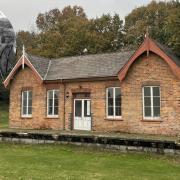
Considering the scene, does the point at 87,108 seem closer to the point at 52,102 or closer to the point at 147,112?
the point at 52,102

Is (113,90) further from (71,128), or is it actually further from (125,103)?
(71,128)

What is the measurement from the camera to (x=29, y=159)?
1490 cm

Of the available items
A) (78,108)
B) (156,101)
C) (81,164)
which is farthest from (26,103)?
(81,164)

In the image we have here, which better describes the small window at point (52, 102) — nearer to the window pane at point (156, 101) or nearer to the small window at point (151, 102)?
the small window at point (151, 102)

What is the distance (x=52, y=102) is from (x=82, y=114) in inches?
112

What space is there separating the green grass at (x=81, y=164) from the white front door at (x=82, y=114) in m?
6.81

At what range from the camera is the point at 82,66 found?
26906 millimetres

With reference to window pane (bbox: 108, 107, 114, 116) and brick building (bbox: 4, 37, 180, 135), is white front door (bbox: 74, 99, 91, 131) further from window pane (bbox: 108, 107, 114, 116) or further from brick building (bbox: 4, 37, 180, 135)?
window pane (bbox: 108, 107, 114, 116)

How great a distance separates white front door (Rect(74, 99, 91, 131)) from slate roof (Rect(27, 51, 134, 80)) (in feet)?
6.59

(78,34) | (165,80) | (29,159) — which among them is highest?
(78,34)

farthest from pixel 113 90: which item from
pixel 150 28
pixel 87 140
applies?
pixel 150 28

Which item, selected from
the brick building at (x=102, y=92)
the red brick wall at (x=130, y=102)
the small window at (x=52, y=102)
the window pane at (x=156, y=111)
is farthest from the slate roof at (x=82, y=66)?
the window pane at (x=156, y=111)

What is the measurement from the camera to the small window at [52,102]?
→ 26422 mm

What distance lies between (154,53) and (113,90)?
403 centimetres
